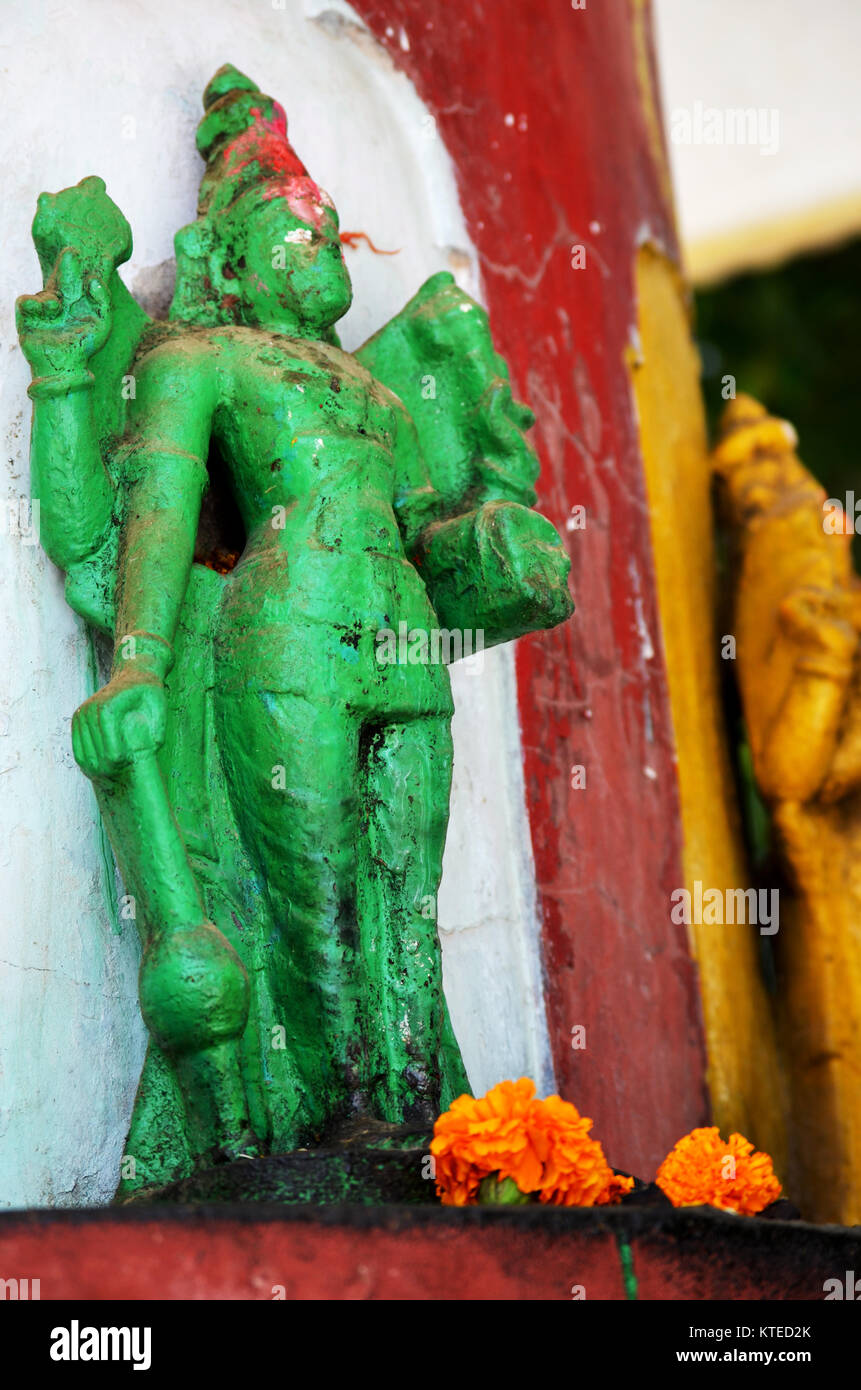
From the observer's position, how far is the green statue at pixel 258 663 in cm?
178

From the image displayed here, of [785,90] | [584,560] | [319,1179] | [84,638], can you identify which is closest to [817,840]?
[584,560]

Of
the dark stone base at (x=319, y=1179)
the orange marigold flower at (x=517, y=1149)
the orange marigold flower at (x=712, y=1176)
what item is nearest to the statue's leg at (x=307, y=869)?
the dark stone base at (x=319, y=1179)

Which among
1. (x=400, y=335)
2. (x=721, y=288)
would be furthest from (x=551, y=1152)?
(x=721, y=288)

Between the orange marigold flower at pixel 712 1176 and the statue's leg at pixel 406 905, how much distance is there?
1.08ft

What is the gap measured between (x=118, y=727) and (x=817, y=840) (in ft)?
6.67

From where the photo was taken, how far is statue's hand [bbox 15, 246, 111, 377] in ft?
6.18

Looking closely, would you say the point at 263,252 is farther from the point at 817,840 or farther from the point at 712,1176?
the point at 817,840

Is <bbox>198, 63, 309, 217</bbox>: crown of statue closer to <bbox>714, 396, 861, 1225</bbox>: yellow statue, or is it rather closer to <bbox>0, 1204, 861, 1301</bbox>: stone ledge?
<bbox>0, 1204, 861, 1301</bbox>: stone ledge

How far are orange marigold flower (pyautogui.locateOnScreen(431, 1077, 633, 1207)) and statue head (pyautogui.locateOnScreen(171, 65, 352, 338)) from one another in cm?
109

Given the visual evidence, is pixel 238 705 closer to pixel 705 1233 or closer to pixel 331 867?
pixel 331 867

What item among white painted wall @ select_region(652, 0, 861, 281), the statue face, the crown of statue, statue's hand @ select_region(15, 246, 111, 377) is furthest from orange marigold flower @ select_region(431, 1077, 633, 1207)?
white painted wall @ select_region(652, 0, 861, 281)

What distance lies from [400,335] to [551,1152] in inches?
48.7

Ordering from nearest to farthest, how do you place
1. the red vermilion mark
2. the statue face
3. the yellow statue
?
1. the statue face
2. the red vermilion mark
3. the yellow statue

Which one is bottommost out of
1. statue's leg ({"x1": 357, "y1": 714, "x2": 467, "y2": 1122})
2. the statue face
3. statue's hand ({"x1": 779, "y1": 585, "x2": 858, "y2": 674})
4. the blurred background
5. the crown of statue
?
statue's leg ({"x1": 357, "y1": 714, "x2": 467, "y2": 1122})
